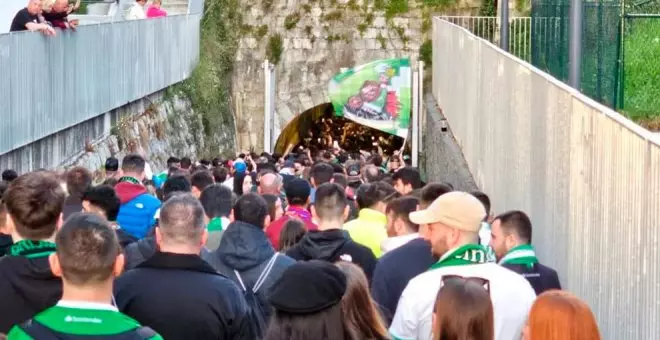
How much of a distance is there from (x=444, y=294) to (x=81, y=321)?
52.4 inches

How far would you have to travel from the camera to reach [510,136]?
16141 millimetres

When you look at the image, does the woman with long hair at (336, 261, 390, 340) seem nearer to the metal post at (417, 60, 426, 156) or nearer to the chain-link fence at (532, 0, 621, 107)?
the chain-link fence at (532, 0, 621, 107)

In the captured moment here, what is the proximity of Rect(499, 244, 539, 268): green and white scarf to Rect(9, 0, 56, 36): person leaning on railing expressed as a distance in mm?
11223

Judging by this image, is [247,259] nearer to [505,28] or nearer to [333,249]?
[333,249]

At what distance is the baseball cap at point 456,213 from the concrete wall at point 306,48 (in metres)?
32.9

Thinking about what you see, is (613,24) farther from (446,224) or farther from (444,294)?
(444,294)

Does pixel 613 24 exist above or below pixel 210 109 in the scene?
above

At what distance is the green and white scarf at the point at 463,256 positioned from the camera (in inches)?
295

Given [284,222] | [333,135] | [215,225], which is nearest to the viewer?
[215,225]

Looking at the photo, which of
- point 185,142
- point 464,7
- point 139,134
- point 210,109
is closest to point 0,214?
point 139,134

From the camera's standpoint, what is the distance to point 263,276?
328 inches

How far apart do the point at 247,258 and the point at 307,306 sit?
268 centimetres

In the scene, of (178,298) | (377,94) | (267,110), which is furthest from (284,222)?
(267,110)

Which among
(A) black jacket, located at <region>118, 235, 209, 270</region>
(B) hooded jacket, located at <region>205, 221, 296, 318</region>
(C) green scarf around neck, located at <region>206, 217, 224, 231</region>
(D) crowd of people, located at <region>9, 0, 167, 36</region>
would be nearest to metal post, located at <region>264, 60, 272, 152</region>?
(D) crowd of people, located at <region>9, 0, 167, 36</region>
